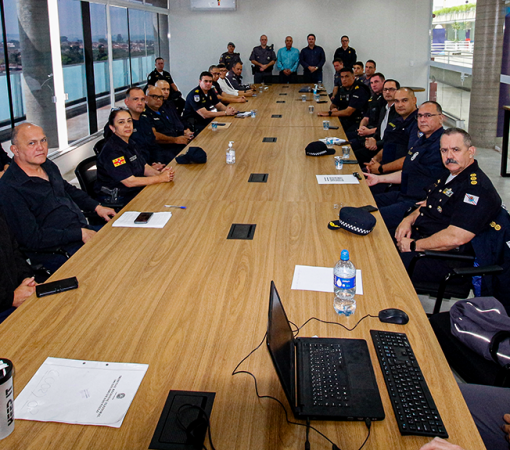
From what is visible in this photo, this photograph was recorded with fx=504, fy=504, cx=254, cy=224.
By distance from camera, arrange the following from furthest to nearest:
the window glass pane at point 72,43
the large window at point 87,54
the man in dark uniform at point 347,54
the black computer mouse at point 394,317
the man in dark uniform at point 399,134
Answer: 1. the man in dark uniform at point 347,54
2. the window glass pane at point 72,43
3. the large window at point 87,54
4. the man in dark uniform at point 399,134
5. the black computer mouse at point 394,317

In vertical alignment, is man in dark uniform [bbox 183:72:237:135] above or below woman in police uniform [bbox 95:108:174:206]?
above

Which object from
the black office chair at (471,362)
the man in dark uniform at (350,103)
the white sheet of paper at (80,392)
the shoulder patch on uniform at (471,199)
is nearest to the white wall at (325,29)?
the man in dark uniform at (350,103)

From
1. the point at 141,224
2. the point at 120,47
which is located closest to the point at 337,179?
the point at 141,224

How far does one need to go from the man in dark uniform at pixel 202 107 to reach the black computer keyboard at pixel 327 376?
5.81 m

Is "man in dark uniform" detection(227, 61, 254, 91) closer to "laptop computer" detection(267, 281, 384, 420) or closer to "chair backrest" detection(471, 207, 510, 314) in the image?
"chair backrest" detection(471, 207, 510, 314)

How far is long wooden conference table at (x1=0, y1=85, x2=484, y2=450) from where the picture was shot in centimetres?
144

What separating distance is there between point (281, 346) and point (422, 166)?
2.95m

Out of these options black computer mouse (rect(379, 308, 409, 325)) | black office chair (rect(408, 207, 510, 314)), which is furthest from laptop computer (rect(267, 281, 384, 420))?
black office chair (rect(408, 207, 510, 314))

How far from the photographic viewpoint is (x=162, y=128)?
6238mm

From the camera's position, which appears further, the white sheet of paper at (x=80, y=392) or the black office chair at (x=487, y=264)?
the black office chair at (x=487, y=264)

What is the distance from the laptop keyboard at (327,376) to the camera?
1.51 meters

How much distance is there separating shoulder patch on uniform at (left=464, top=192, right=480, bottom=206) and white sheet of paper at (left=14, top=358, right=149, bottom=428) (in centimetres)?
202

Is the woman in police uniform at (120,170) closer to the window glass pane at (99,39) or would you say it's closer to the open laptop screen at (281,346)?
the open laptop screen at (281,346)

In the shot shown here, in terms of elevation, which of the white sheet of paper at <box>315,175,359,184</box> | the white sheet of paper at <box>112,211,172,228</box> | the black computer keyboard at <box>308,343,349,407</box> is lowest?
the black computer keyboard at <box>308,343,349,407</box>
